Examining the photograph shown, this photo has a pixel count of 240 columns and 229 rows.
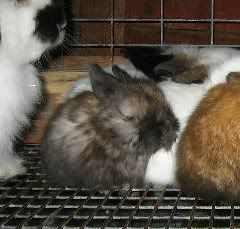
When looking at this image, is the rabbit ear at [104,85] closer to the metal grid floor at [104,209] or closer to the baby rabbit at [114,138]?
the baby rabbit at [114,138]

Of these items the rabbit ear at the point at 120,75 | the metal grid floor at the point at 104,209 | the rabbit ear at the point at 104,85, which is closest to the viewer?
the metal grid floor at the point at 104,209

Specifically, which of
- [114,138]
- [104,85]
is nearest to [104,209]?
[114,138]

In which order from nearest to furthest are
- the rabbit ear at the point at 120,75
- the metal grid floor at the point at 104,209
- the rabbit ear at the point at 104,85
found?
the metal grid floor at the point at 104,209 < the rabbit ear at the point at 104,85 < the rabbit ear at the point at 120,75

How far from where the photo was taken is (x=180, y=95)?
192 centimetres

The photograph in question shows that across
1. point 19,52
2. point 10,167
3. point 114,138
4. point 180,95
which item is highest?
point 19,52

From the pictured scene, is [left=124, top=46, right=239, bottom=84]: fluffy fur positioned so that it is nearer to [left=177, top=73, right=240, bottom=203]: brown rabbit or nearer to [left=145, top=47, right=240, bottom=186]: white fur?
[left=145, top=47, right=240, bottom=186]: white fur

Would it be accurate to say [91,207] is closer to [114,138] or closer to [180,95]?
[114,138]

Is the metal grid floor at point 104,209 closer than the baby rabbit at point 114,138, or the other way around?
the metal grid floor at point 104,209

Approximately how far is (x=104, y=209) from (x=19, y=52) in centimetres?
59

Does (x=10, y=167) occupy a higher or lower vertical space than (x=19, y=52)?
lower

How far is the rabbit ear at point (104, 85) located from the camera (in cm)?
181

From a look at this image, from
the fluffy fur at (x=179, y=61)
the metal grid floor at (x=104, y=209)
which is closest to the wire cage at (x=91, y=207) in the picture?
the metal grid floor at (x=104, y=209)

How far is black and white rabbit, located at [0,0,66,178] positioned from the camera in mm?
1812

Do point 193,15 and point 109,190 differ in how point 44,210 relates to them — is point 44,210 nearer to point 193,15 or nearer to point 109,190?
point 109,190
